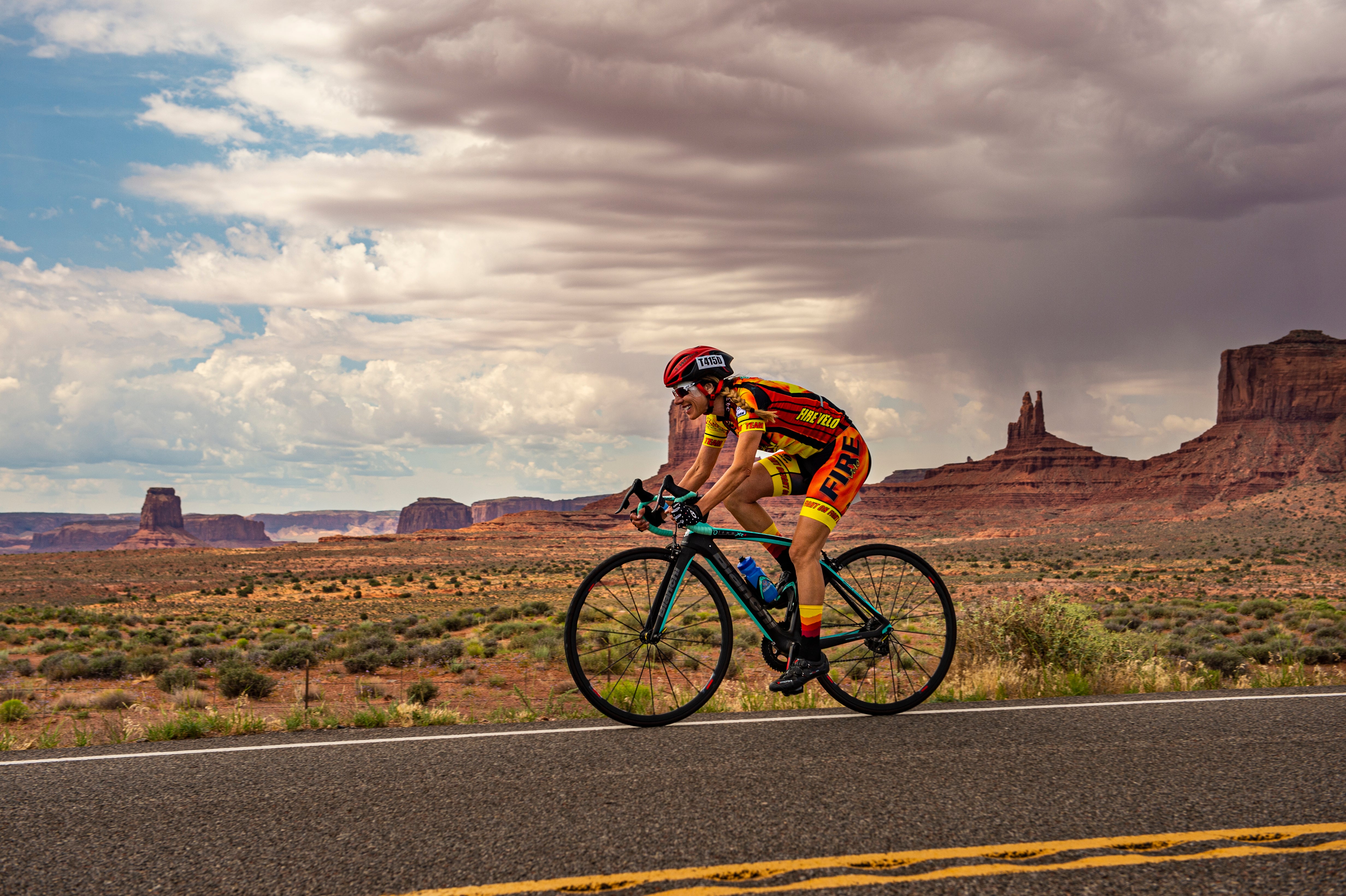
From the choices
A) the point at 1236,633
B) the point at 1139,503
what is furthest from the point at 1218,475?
the point at 1236,633

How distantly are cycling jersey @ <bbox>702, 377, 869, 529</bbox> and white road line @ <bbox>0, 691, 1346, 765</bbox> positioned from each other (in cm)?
137

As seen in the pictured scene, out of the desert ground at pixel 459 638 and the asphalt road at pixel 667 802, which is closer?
the asphalt road at pixel 667 802

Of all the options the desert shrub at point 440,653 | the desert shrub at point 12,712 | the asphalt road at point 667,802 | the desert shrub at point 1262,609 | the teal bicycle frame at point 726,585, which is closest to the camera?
the asphalt road at point 667,802

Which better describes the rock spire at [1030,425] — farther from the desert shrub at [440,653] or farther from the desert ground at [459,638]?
the desert shrub at [440,653]

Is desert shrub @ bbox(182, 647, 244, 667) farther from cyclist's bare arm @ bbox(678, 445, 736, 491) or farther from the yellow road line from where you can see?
the yellow road line

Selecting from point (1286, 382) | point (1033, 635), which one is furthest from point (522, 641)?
point (1286, 382)

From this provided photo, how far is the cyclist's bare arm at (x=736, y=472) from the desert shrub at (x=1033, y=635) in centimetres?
667

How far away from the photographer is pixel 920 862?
336 cm

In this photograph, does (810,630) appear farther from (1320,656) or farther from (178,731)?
(1320,656)

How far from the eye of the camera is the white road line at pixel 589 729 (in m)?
5.40

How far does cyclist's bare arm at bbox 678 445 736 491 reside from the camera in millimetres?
5965

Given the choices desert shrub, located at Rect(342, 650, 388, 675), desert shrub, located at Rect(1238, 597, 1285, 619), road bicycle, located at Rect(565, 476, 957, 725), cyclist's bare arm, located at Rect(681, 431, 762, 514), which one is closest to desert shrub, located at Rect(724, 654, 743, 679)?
desert shrub, located at Rect(342, 650, 388, 675)

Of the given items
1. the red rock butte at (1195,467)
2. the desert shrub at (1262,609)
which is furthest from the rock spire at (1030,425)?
the desert shrub at (1262,609)

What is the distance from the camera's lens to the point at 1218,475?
472 feet
